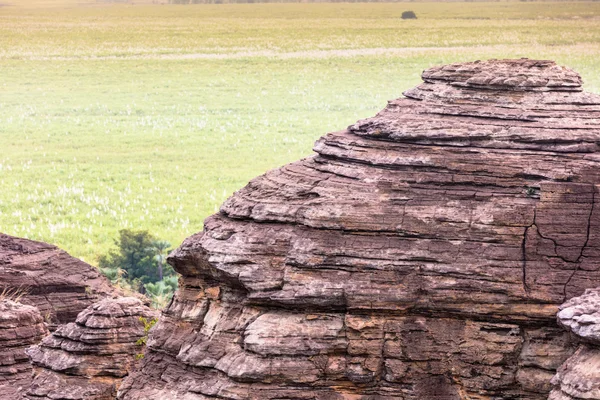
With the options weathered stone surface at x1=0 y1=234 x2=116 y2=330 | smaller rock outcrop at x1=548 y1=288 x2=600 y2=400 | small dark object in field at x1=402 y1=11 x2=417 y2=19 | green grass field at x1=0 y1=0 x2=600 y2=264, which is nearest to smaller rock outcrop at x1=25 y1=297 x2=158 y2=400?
weathered stone surface at x1=0 y1=234 x2=116 y2=330

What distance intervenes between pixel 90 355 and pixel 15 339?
12.8ft

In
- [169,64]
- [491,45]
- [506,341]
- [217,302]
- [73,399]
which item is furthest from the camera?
[169,64]

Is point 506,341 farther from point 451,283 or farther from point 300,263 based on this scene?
point 300,263

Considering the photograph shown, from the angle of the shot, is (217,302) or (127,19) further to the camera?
(127,19)

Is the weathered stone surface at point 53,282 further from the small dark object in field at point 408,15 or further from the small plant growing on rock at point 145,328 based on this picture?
the small dark object in field at point 408,15

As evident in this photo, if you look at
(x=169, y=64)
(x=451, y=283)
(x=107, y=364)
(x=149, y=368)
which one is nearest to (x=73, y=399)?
(x=107, y=364)

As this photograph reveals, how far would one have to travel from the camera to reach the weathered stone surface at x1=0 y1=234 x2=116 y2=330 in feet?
109

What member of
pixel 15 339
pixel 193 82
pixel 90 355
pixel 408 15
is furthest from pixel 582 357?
pixel 193 82

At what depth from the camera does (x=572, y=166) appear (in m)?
20.1

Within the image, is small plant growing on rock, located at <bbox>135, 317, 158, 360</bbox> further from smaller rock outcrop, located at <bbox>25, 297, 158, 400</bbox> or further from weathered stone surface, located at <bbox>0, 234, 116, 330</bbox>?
weathered stone surface, located at <bbox>0, 234, 116, 330</bbox>

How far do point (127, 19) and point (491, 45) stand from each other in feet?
88.7

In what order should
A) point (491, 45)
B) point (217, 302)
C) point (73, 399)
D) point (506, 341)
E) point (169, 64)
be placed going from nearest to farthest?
1. point (506, 341)
2. point (217, 302)
3. point (73, 399)
4. point (491, 45)
5. point (169, 64)

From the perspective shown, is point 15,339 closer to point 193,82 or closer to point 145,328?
point 145,328

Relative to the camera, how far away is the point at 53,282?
110 ft
